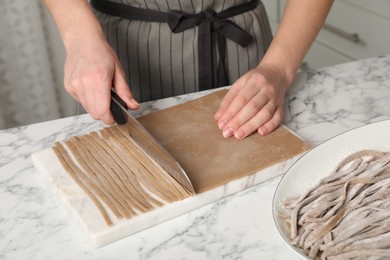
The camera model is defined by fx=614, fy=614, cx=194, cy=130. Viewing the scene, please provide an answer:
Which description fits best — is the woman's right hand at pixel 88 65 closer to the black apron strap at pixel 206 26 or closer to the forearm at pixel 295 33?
the black apron strap at pixel 206 26

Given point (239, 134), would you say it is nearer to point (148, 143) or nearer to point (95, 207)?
point (148, 143)

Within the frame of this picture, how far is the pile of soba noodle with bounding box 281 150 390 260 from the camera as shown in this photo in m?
0.69

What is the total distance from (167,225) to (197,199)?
0.17ft

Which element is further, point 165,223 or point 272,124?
point 272,124

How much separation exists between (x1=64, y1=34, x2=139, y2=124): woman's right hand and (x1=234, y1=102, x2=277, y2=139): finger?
0.53 feet

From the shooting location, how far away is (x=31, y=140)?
38.8 inches

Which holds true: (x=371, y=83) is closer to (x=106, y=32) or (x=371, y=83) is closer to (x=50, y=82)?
(x=106, y=32)

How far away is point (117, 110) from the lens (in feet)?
3.01

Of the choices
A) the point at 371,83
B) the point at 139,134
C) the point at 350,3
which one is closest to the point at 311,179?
the point at 139,134

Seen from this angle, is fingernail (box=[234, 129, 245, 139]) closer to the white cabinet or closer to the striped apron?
the striped apron

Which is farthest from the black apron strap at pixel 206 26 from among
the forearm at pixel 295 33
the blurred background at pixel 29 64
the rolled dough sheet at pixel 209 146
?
the blurred background at pixel 29 64

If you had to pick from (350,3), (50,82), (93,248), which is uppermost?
(93,248)

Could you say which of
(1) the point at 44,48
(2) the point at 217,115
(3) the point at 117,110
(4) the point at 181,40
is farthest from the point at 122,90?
(1) the point at 44,48

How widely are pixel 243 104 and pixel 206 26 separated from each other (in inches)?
11.1
